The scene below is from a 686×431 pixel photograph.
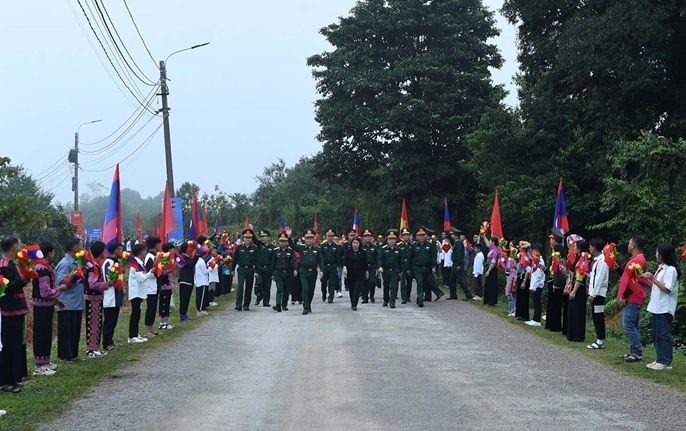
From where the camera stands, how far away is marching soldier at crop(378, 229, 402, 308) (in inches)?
835

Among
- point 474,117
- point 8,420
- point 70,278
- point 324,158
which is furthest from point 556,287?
point 324,158

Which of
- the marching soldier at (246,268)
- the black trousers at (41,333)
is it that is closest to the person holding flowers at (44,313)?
the black trousers at (41,333)

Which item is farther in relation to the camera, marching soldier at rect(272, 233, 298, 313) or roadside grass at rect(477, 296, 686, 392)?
marching soldier at rect(272, 233, 298, 313)

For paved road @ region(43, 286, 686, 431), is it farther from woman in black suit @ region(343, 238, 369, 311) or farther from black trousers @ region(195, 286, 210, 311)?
woman in black suit @ region(343, 238, 369, 311)

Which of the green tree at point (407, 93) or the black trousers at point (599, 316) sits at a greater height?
the green tree at point (407, 93)

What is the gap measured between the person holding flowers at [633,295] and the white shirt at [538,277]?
524 centimetres

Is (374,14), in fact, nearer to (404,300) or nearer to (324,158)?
(324,158)

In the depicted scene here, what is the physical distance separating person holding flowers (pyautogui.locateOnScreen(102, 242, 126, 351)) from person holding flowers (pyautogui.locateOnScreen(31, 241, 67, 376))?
1576 mm

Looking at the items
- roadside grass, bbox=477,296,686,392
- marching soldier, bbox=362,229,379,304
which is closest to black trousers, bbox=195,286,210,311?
marching soldier, bbox=362,229,379,304

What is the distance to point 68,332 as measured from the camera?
466 inches

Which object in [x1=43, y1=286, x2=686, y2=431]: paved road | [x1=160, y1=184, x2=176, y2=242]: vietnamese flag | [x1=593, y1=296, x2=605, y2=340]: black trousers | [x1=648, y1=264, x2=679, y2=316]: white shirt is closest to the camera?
[x1=43, y1=286, x2=686, y2=431]: paved road

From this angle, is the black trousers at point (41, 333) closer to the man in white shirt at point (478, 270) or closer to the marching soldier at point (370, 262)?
the marching soldier at point (370, 262)

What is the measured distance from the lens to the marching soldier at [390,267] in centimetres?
2120

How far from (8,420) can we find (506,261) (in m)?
13.7
